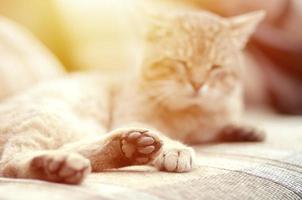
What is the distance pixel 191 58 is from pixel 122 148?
0.58 meters

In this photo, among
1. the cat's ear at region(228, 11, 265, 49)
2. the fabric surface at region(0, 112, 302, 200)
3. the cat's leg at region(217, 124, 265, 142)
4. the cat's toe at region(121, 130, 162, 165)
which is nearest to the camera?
the fabric surface at region(0, 112, 302, 200)

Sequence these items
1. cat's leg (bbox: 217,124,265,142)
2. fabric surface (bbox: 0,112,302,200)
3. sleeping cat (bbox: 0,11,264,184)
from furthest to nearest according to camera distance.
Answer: cat's leg (bbox: 217,124,265,142) → sleeping cat (bbox: 0,11,264,184) → fabric surface (bbox: 0,112,302,200)

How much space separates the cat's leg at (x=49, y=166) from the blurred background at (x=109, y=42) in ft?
3.29

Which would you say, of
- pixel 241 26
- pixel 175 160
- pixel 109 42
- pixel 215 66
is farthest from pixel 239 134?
pixel 109 42

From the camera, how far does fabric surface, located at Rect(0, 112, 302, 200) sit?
2.98 feet

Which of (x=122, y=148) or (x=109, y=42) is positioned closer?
(x=122, y=148)

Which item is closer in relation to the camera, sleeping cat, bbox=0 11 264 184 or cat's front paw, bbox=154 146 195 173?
cat's front paw, bbox=154 146 195 173

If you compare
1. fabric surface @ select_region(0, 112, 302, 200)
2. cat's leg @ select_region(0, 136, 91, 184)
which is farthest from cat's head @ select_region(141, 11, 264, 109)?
cat's leg @ select_region(0, 136, 91, 184)

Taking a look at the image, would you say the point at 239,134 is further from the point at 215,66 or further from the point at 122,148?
the point at 122,148

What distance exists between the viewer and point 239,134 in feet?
5.53

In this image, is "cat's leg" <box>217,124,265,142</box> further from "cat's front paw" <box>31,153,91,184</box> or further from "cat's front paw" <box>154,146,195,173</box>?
"cat's front paw" <box>31,153,91,184</box>

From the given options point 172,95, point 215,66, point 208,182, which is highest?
point 215,66

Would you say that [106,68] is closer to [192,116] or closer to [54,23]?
[54,23]

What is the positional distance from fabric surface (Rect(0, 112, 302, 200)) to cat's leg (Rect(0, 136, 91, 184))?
25 mm
